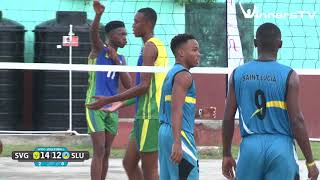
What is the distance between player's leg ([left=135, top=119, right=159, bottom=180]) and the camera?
8320 mm

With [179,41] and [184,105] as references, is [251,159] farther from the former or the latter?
[179,41]

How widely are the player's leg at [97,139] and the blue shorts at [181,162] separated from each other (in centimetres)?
222

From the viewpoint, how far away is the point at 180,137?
7117 mm

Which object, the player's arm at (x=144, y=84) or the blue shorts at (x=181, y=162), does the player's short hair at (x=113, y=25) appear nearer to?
the player's arm at (x=144, y=84)

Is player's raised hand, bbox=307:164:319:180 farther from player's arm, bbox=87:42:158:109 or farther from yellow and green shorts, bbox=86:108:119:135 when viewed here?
yellow and green shorts, bbox=86:108:119:135

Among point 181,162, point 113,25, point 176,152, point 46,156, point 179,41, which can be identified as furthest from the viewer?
point 46,156

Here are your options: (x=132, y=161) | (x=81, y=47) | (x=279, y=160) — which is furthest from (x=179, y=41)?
(x=81, y=47)

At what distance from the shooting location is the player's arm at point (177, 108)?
707 cm

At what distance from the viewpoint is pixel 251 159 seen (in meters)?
6.38

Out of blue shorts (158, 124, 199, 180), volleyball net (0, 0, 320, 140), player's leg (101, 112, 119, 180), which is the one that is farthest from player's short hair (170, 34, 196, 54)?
volleyball net (0, 0, 320, 140)

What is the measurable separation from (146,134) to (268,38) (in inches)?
87.4

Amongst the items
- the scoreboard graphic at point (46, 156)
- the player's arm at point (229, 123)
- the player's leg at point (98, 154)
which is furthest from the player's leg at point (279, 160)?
Result: the scoreboard graphic at point (46, 156)

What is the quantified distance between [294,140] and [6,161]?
8385 mm

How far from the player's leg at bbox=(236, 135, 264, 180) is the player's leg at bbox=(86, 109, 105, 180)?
332 cm
